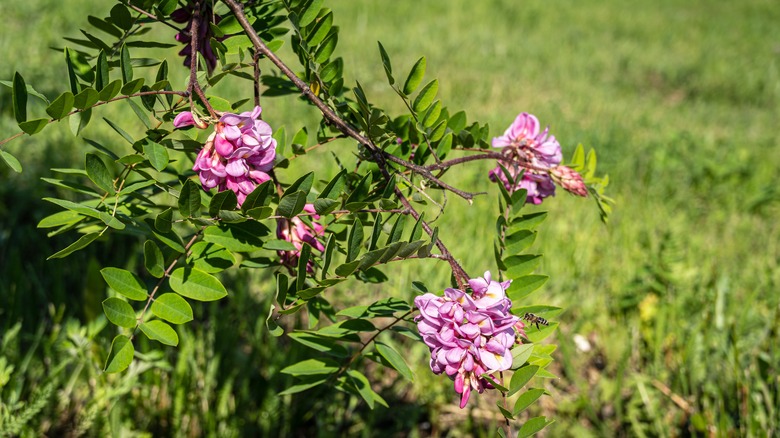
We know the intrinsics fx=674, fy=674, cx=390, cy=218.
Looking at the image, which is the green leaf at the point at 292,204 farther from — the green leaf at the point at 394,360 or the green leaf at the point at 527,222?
the green leaf at the point at 527,222

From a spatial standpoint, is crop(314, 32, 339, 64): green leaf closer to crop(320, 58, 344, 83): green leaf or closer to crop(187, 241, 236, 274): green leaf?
crop(320, 58, 344, 83): green leaf

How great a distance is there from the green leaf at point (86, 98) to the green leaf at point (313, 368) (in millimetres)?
607

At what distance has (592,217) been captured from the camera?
3246 millimetres

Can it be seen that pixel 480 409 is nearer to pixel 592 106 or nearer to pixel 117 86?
pixel 117 86

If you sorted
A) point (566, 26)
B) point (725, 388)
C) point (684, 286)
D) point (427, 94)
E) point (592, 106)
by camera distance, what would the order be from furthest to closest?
point (566, 26) < point (592, 106) < point (684, 286) < point (725, 388) < point (427, 94)

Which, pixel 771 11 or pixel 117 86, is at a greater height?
pixel 771 11

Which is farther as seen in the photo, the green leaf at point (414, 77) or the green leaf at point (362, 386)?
the green leaf at point (362, 386)

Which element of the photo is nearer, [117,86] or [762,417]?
[117,86]

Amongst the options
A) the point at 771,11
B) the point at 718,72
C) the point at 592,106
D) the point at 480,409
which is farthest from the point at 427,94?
the point at 771,11

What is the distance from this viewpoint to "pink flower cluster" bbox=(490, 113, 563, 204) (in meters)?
1.23

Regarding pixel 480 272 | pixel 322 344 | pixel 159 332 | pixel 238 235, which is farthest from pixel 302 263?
pixel 480 272

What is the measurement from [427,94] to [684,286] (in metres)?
1.72

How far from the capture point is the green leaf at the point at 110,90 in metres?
0.94

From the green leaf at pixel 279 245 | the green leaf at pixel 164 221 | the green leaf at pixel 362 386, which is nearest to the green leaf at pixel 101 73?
the green leaf at pixel 164 221
